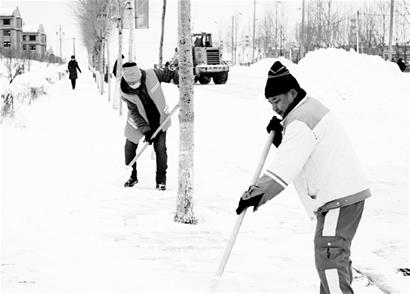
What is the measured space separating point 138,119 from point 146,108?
0.66 ft

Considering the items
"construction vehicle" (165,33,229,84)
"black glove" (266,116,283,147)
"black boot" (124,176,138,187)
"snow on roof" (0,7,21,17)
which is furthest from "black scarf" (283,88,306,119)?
"snow on roof" (0,7,21,17)

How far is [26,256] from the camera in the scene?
452cm

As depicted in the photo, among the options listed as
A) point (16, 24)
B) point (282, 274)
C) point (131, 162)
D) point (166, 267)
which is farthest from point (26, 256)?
point (16, 24)

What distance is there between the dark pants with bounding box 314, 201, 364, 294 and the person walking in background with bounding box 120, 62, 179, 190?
3870 mm

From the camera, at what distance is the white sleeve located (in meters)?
3.07

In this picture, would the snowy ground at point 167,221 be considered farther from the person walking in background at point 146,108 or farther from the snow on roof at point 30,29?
the snow on roof at point 30,29

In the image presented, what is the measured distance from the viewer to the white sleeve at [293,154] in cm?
307

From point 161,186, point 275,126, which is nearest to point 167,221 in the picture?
point 161,186

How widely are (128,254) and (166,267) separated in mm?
403

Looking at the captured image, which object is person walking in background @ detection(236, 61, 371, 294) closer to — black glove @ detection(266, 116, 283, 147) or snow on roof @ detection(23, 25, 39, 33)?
black glove @ detection(266, 116, 283, 147)

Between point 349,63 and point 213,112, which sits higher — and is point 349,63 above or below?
above

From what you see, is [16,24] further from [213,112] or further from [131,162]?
[131,162]

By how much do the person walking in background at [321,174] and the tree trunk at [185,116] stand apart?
2328mm

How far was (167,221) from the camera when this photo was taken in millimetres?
5672
